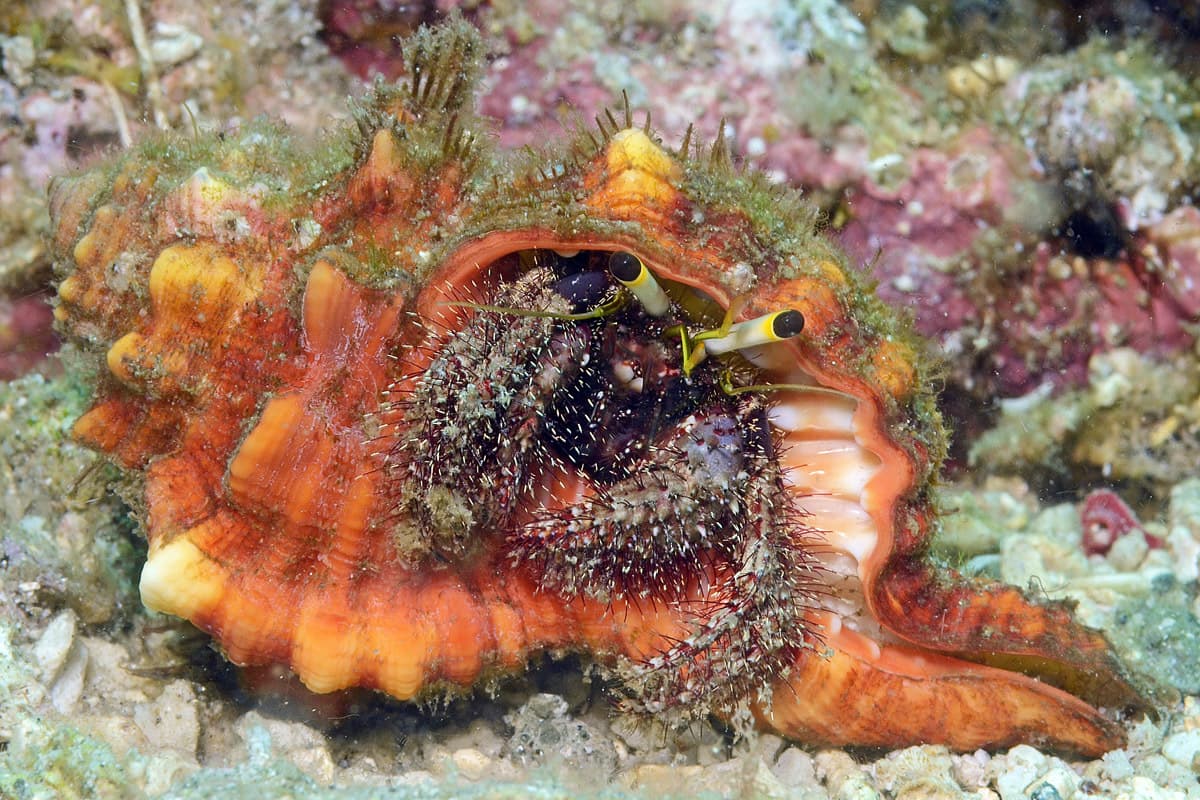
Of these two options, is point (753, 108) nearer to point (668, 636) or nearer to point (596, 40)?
point (596, 40)

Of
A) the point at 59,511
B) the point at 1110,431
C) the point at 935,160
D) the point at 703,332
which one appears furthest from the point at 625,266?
the point at 1110,431

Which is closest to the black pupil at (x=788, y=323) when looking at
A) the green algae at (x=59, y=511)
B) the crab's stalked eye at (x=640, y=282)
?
the crab's stalked eye at (x=640, y=282)

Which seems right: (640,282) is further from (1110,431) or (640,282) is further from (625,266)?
(1110,431)

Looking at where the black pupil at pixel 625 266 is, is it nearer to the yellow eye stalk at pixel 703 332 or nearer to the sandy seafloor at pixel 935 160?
the yellow eye stalk at pixel 703 332

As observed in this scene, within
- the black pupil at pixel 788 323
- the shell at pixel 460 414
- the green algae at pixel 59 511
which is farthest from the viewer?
the green algae at pixel 59 511

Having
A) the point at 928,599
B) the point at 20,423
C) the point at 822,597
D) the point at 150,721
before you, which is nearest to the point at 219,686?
the point at 150,721
